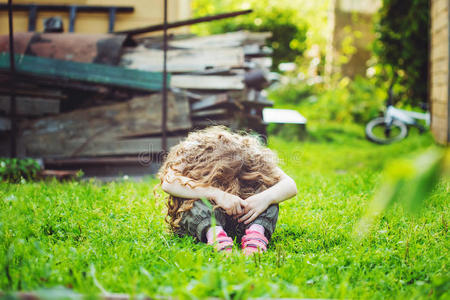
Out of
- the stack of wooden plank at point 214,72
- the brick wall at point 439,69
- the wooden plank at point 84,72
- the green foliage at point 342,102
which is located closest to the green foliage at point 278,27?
the green foliage at point 342,102

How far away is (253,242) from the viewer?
235 centimetres

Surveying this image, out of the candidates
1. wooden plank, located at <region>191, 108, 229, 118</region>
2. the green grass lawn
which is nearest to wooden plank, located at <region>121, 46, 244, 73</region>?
wooden plank, located at <region>191, 108, 229, 118</region>

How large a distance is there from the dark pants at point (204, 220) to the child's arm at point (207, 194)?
5 cm

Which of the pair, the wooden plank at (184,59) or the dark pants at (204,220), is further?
the wooden plank at (184,59)

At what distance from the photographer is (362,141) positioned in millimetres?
9047

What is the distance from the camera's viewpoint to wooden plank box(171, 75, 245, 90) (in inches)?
218

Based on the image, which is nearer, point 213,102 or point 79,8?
point 213,102

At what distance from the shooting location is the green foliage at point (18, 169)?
174 inches

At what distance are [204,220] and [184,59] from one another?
3.82m

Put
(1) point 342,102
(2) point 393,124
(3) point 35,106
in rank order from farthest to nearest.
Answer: (1) point 342,102
(2) point 393,124
(3) point 35,106

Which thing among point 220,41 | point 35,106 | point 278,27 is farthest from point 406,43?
point 35,106

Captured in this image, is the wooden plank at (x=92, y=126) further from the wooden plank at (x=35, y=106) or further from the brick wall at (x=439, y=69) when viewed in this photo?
the brick wall at (x=439, y=69)

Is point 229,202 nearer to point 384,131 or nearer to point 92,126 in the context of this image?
point 92,126

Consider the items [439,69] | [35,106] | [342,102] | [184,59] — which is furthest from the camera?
[342,102]
